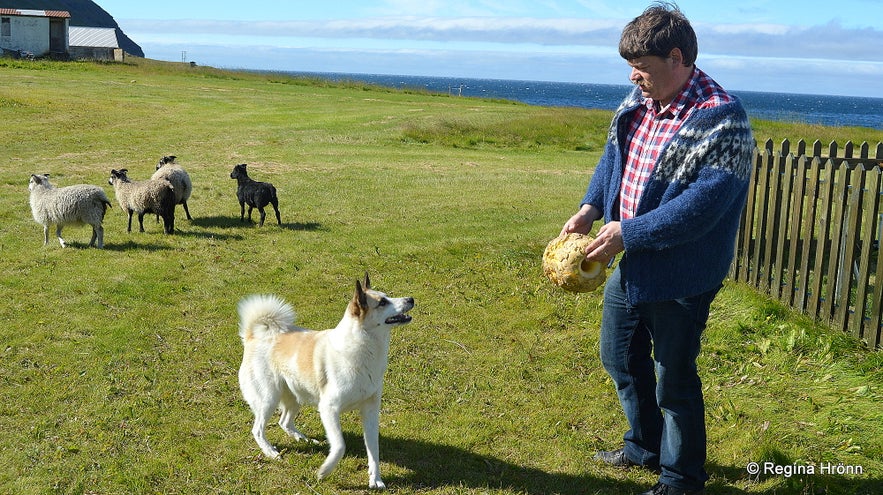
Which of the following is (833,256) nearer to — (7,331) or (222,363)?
(222,363)

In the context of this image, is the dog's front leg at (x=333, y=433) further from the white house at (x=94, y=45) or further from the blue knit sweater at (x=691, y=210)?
the white house at (x=94, y=45)

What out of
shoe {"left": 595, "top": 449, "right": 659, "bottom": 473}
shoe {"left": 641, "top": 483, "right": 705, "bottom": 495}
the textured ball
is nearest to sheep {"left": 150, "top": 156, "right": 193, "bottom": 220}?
shoe {"left": 595, "top": 449, "right": 659, "bottom": 473}

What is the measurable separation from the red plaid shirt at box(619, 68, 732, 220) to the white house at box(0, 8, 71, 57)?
64749mm

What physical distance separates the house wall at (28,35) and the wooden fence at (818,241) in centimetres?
6410

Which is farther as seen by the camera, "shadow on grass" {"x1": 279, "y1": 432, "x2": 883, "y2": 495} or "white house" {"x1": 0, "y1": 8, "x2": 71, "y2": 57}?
"white house" {"x1": 0, "y1": 8, "x2": 71, "y2": 57}

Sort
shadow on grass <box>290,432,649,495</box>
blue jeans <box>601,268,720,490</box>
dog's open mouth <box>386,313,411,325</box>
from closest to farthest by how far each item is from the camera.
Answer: blue jeans <box>601,268,720,490</box> → dog's open mouth <box>386,313,411,325</box> → shadow on grass <box>290,432,649,495</box>

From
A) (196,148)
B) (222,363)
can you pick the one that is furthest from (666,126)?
(196,148)

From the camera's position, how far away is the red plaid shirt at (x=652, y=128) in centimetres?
393

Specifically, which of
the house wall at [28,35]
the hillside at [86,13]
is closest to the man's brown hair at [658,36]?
the house wall at [28,35]

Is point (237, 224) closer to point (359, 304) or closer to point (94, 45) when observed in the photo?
point (359, 304)

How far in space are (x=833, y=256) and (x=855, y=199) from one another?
1.78ft

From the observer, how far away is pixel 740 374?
6555 millimetres

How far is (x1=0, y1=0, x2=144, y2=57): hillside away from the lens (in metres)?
149

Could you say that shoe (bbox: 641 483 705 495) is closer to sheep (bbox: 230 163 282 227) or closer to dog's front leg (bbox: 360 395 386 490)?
dog's front leg (bbox: 360 395 386 490)
